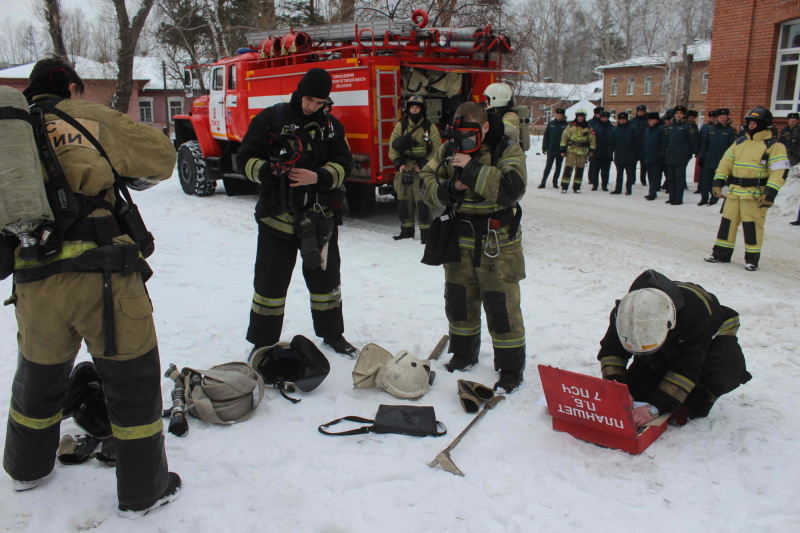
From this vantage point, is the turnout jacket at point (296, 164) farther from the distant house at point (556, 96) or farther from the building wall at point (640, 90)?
the building wall at point (640, 90)

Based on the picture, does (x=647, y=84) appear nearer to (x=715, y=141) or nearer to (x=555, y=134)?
(x=555, y=134)

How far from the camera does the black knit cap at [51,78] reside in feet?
8.68

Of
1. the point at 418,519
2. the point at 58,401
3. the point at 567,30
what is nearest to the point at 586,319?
the point at 418,519

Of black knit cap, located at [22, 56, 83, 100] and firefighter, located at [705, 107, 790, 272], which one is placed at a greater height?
black knit cap, located at [22, 56, 83, 100]

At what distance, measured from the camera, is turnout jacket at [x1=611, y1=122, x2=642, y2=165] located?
1311 cm

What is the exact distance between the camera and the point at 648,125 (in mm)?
13258

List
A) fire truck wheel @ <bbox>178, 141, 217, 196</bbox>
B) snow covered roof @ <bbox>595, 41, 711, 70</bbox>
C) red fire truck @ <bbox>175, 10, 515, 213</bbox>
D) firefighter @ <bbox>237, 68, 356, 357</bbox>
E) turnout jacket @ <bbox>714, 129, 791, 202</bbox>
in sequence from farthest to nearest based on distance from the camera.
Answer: snow covered roof @ <bbox>595, 41, 711, 70</bbox>, fire truck wheel @ <bbox>178, 141, 217, 196</bbox>, red fire truck @ <bbox>175, 10, 515, 213</bbox>, turnout jacket @ <bbox>714, 129, 791, 202</bbox>, firefighter @ <bbox>237, 68, 356, 357</bbox>

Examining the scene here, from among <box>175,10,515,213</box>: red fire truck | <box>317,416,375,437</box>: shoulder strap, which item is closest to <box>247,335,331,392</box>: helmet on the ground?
<box>317,416,375,437</box>: shoulder strap

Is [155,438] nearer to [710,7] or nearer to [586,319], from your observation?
[586,319]

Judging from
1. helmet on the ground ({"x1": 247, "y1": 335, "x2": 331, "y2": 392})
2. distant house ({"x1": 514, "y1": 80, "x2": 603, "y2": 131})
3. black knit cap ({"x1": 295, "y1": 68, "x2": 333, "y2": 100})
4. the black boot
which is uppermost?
distant house ({"x1": 514, "y1": 80, "x2": 603, "y2": 131})

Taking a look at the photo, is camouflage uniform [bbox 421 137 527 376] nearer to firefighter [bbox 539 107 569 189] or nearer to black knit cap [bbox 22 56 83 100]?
black knit cap [bbox 22 56 83 100]

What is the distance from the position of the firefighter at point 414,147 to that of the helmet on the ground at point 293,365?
412 cm

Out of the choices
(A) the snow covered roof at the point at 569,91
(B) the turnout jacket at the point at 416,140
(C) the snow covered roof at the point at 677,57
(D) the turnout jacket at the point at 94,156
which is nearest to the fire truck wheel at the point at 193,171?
(B) the turnout jacket at the point at 416,140

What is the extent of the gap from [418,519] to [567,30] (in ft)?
213
